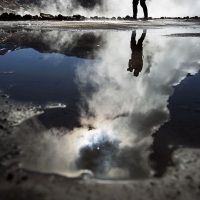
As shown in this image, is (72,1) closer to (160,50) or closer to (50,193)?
(160,50)

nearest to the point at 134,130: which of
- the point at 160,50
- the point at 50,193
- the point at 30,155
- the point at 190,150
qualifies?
the point at 190,150

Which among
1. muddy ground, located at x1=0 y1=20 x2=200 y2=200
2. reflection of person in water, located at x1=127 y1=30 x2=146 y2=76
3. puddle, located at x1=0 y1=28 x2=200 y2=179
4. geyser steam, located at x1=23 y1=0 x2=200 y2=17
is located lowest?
geyser steam, located at x1=23 y1=0 x2=200 y2=17

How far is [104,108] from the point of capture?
2.86 meters

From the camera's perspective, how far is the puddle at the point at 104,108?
1.95 m

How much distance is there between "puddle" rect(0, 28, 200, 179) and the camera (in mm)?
1948

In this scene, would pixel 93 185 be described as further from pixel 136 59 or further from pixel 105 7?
pixel 105 7

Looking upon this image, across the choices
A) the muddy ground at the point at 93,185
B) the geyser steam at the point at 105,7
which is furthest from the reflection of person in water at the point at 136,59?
the geyser steam at the point at 105,7

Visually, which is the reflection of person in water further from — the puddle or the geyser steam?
the geyser steam

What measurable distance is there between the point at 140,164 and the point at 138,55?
371 cm

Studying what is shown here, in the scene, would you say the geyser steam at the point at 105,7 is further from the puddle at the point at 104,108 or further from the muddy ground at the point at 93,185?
the muddy ground at the point at 93,185

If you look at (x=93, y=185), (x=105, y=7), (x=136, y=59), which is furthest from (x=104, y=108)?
(x=105, y=7)

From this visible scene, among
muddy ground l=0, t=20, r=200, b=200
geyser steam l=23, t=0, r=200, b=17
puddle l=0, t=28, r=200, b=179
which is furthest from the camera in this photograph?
geyser steam l=23, t=0, r=200, b=17

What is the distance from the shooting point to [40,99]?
310 centimetres

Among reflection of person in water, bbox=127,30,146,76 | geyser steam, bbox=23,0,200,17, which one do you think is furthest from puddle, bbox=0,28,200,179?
geyser steam, bbox=23,0,200,17
